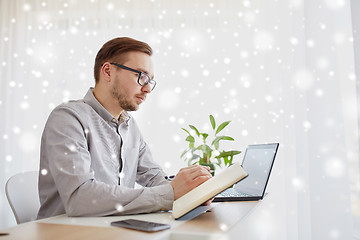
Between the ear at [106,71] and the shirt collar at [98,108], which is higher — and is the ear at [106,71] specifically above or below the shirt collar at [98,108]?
above

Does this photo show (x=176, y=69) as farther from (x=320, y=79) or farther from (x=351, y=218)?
(x=351, y=218)

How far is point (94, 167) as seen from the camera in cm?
120

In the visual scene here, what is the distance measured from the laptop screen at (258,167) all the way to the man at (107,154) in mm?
313

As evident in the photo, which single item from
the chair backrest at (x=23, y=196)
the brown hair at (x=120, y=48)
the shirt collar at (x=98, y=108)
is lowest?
the chair backrest at (x=23, y=196)

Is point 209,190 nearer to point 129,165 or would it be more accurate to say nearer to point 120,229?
point 120,229

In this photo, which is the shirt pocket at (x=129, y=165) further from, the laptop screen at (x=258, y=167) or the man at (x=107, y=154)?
the laptop screen at (x=258, y=167)

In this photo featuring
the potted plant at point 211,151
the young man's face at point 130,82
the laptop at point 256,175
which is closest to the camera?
the laptop at point 256,175

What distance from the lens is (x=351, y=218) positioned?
4.89 ft

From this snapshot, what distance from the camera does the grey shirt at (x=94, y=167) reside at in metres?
0.94

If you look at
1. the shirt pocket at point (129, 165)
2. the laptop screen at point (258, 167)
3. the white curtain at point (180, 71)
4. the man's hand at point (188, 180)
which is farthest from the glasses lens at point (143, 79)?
the white curtain at point (180, 71)

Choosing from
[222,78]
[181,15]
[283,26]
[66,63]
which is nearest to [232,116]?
[222,78]

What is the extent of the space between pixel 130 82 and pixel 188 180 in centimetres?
54

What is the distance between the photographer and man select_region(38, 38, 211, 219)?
95cm

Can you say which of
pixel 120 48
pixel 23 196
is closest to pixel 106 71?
pixel 120 48
